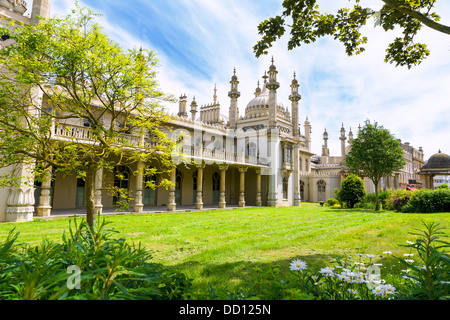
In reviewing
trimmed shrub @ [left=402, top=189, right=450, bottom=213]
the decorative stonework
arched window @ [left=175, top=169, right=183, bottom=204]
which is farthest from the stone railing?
trimmed shrub @ [left=402, top=189, right=450, bottom=213]

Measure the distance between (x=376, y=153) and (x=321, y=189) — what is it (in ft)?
68.2

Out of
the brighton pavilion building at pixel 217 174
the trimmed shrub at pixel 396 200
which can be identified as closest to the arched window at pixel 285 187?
the brighton pavilion building at pixel 217 174

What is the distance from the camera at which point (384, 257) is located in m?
6.50

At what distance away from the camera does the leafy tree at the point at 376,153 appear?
23.4 metres

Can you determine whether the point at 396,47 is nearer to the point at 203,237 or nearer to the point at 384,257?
the point at 384,257

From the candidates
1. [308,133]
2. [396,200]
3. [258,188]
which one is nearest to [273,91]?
[258,188]

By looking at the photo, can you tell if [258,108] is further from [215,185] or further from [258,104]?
[215,185]

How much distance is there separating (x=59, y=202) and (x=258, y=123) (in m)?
27.9

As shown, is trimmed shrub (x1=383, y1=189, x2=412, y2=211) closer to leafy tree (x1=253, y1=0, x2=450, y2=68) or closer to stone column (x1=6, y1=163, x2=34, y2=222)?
leafy tree (x1=253, y1=0, x2=450, y2=68)

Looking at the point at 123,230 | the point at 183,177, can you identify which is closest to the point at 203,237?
the point at 123,230

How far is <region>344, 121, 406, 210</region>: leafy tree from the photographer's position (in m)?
23.4

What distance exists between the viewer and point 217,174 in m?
28.2
